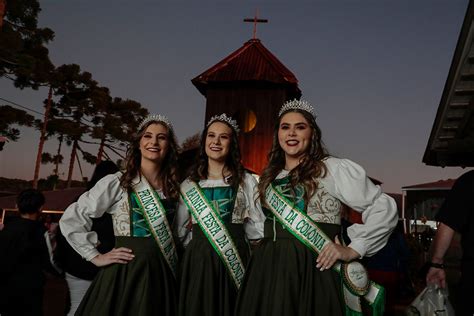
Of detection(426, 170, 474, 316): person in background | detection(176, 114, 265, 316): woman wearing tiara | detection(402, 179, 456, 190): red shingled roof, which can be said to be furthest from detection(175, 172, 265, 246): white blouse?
detection(402, 179, 456, 190): red shingled roof

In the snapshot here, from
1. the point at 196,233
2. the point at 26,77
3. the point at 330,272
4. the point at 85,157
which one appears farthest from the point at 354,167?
the point at 85,157

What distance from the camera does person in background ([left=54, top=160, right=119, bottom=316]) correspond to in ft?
8.95

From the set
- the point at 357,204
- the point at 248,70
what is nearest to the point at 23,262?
the point at 357,204

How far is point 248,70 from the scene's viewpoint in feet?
38.0

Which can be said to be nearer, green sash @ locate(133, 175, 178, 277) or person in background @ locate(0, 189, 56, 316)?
green sash @ locate(133, 175, 178, 277)

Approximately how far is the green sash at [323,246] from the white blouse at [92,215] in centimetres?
98

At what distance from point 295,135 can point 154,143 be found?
1005 mm

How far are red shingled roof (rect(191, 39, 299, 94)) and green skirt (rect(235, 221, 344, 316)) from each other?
9.57 meters

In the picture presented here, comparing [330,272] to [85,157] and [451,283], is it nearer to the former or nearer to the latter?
[451,283]

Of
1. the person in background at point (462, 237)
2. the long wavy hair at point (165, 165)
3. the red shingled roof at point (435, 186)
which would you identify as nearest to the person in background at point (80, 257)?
the long wavy hair at point (165, 165)

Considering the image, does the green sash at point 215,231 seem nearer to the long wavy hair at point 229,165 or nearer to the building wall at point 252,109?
the long wavy hair at point 229,165

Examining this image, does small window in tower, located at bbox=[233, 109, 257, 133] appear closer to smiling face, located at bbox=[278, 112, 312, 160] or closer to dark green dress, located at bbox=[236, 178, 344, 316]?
smiling face, located at bbox=[278, 112, 312, 160]

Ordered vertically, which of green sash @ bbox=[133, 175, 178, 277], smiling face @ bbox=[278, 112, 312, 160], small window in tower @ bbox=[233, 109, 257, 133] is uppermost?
small window in tower @ bbox=[233, 109, 257, 133]

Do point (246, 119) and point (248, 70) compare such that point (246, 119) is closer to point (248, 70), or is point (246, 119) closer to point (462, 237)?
point (248, 70)
